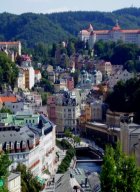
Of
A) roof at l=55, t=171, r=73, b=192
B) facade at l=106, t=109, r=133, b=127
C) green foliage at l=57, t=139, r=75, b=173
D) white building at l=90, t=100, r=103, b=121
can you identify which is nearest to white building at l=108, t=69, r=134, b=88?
white building at l=90, t=100, r=103, b=121

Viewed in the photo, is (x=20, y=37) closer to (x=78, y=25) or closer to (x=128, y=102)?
(x=78, y=25)

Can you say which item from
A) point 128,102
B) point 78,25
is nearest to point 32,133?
point 128,102

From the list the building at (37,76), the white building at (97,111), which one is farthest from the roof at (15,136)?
the building at (37,76)

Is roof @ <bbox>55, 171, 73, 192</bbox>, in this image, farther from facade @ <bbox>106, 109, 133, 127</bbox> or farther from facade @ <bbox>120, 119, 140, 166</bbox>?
facade @ <bbox>106, 109, 133, 127</bbox>

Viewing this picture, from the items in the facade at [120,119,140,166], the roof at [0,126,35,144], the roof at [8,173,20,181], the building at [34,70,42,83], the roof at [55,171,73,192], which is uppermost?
the roof at [8,173,20,181]

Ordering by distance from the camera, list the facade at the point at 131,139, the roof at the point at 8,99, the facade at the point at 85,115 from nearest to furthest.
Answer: the facade at the point at 131,139, the roof at the point at 8,99, the facade at the point at 85,115

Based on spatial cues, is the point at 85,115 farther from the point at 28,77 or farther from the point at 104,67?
the point at 104,67

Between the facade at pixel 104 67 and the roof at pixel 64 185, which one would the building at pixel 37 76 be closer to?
the facade at pixel 104 67
